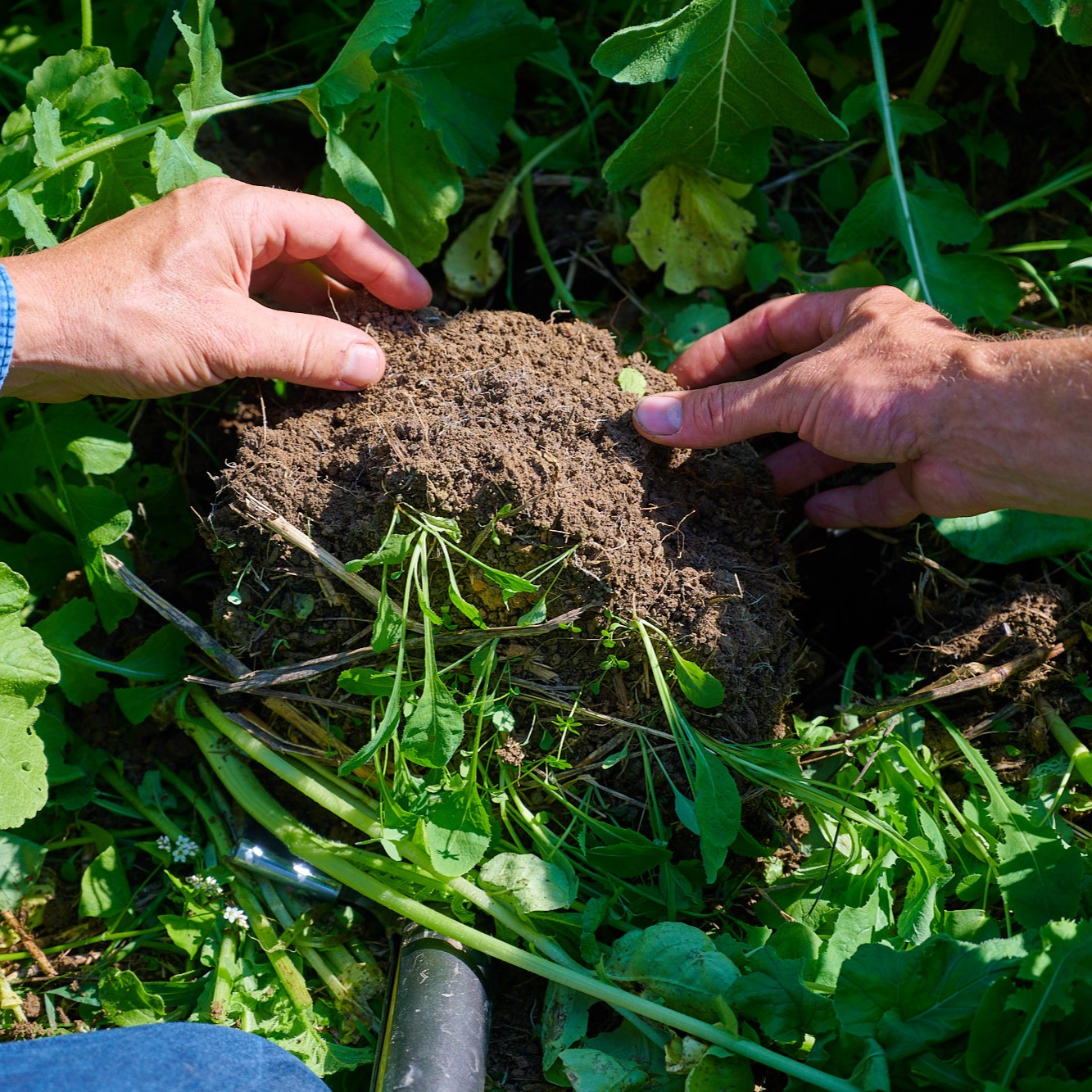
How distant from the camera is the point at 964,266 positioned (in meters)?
2.52

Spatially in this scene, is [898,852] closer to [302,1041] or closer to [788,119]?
[302,1041]

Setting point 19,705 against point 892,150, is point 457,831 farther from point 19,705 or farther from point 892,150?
point 892,150

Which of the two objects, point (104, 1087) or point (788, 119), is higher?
point (788, 119)

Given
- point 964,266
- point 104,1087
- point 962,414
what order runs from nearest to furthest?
point 104,1087, point 962,414, point 964,266

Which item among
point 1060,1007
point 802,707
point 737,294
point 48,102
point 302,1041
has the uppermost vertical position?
point 48,102

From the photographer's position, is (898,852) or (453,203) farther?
(453,203)

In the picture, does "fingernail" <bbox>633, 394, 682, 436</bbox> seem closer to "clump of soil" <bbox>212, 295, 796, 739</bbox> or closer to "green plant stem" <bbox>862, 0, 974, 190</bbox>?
"clump of soil" <bbox>212, 295, 796, 739</bbox>

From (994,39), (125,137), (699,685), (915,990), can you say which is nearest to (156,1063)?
(699,685)

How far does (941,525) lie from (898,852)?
2.68 ft

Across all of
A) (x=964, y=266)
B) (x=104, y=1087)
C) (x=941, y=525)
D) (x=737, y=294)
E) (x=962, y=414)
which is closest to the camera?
(x=104, y=1087)

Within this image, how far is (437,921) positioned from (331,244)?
61.9 inches

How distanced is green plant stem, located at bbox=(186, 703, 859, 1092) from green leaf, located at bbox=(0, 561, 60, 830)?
375 millimetres

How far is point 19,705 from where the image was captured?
2.02m

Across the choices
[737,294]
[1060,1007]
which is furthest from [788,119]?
[1060,1007]
